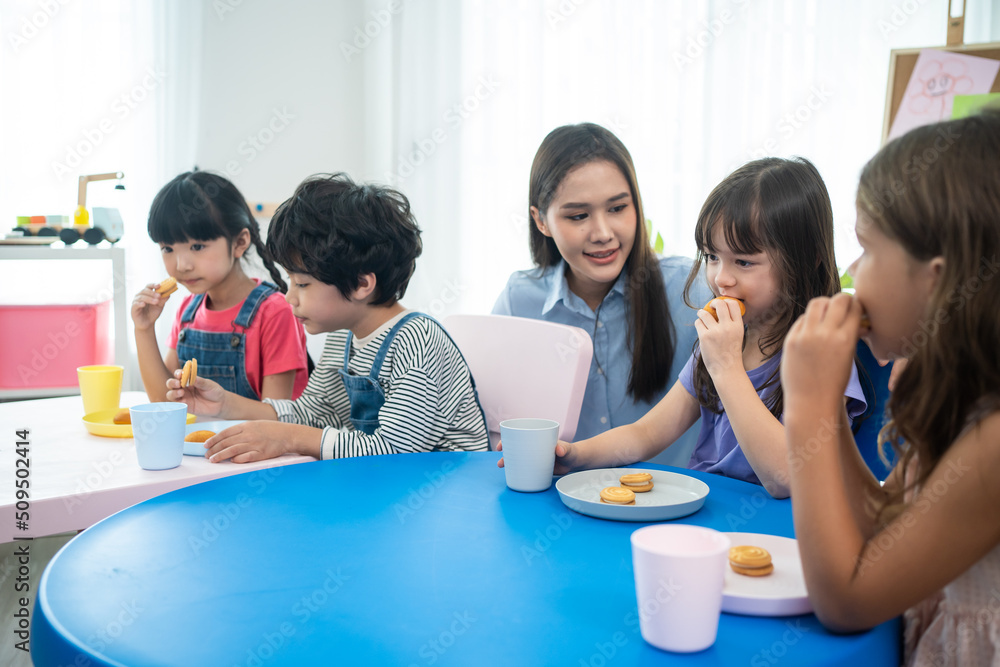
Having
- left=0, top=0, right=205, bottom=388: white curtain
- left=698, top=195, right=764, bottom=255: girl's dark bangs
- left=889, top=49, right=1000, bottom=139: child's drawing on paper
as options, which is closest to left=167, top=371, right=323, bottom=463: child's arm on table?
left=698, top=195, right=764, bottom=255: girl's dark bangs

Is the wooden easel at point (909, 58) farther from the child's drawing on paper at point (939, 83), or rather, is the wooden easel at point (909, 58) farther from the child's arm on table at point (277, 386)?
the child's arm on table at point (277, 386)

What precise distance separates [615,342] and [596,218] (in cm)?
31

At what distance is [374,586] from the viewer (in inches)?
27.5

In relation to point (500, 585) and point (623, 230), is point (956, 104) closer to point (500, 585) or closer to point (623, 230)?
point (623, 230)

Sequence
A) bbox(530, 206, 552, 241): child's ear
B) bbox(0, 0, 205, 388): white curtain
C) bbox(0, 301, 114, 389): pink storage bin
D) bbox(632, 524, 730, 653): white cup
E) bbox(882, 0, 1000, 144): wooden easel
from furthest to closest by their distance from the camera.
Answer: bbox(0, 0, 205, 388): white curtain
bbox(882, 0, 1000, 144): wooden easel
bbox(0, 301, 114, 389): pink storage bin
bbox(530, 206, 552, 241): child's ear
bbox(632, 524, 730, 653): white cup

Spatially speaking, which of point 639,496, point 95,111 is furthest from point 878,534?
point 95,111

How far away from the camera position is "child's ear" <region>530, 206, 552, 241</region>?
6.12ft

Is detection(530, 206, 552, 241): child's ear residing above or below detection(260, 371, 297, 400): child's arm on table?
above

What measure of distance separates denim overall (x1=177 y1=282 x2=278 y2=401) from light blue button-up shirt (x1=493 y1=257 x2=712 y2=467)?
2.53ft

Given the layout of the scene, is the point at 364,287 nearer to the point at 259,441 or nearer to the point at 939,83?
the point at 259,441

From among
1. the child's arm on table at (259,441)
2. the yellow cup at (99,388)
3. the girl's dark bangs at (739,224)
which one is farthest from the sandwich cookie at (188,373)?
the girl's dark bangs at (739,224)

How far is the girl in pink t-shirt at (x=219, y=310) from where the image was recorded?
1.96 metres

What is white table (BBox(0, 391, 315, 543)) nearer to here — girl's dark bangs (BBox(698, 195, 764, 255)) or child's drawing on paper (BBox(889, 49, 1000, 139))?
girl's dark bangs (BBox(698, 195, 764, 255))

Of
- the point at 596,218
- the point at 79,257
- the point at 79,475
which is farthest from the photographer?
the point at 79,257
